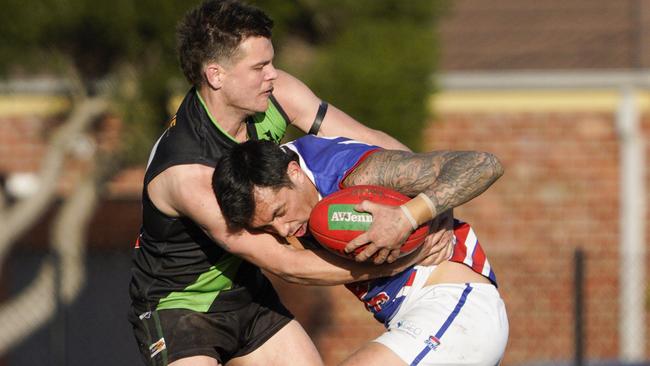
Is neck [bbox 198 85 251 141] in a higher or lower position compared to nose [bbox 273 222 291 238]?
higher

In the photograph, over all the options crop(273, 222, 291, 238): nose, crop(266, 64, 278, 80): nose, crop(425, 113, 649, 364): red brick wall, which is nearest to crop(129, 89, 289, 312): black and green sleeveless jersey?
crop(266, 64, 278, 80): nose

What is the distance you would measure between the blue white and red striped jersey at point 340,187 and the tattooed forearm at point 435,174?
0.27 feet

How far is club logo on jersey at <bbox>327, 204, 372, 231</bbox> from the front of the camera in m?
4.57

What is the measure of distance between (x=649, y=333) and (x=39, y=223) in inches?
246

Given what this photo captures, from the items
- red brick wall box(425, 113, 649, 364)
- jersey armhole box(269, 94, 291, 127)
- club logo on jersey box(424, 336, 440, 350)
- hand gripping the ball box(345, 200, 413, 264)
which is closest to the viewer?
hand gripping the ball box(345, 200, 413, 264)

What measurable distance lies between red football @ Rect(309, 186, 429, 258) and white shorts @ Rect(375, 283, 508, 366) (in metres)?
0.32

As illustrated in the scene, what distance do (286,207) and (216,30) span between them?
88 cm

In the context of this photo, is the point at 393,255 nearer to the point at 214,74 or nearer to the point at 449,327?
the point at 449,327

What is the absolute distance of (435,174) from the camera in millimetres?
4723

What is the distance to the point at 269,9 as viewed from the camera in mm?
8367

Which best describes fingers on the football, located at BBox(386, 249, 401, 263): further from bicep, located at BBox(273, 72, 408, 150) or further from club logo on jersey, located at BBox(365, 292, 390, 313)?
bicep, located at BBox(273, 72, 408, 150)

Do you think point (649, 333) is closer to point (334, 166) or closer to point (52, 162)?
point (52, 162)

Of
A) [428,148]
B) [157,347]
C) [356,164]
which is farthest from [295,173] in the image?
[428,148]

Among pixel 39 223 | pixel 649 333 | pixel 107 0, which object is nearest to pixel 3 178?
pixel 39 223
